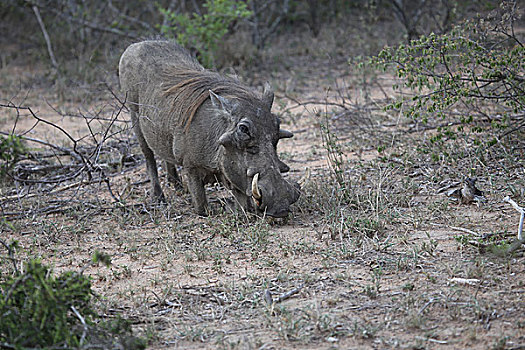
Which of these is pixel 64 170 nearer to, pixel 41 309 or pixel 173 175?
pixel 173 175

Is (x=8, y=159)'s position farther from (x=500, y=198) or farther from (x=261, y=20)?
(x=261, y=20)

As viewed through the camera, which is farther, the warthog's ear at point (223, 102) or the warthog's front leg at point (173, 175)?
the warthog's front leg at point (173, 175)

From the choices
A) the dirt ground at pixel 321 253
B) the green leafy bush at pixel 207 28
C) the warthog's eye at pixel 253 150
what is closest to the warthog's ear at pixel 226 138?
the warthog's eye at pixel 253 150

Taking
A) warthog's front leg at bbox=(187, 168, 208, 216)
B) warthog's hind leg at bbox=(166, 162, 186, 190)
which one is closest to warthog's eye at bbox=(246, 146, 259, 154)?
warthog's front leg at bbox=(187, 168, 208, 216)

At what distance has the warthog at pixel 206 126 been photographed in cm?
423

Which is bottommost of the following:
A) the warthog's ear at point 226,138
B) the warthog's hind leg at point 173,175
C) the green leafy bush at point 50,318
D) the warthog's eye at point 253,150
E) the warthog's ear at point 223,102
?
the warthog's hind leg at point 173,175

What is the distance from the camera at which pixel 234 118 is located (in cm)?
435

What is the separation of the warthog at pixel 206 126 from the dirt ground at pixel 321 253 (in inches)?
10.2

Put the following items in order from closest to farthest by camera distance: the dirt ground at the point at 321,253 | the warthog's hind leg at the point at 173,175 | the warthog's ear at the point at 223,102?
the dirt ground at the point at 321,253, the warthog's ear at the point at 223,102, the warthog's hind leg at the point at 173,175

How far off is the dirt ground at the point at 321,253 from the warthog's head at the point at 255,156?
0.19 meters

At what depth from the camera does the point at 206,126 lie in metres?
4.55

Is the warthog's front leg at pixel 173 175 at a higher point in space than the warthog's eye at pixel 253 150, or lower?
lower

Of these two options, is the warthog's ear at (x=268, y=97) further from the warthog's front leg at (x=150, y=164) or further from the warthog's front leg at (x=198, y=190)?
the warthog's front leg at (x=150, y=164)

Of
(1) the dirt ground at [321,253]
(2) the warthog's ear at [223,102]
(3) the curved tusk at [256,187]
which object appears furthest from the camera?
(2) the warthog's ear at [223,102]
